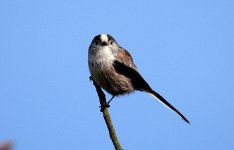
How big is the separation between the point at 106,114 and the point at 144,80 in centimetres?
306

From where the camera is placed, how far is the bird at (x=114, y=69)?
18.5 feet

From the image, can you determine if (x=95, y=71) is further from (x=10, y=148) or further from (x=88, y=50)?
(x=10, y=148)

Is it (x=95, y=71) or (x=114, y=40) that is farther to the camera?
(x=114, y=40)

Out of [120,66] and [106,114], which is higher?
[120,66]

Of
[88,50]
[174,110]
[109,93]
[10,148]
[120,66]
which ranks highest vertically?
[88,50]

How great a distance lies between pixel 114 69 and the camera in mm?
5836

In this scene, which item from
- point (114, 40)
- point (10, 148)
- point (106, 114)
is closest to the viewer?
point (10, 148)

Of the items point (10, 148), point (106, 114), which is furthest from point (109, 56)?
point (10, 148)

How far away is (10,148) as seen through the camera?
1019 mm

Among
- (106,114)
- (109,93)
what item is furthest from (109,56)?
(106,114)

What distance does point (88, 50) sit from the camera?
605 centimetres

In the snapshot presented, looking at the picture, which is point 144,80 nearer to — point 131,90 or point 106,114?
point 131,90

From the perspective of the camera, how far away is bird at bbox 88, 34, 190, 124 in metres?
5.64

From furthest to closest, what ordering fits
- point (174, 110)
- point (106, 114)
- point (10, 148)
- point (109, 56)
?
point (109, 56) → point (174, 110) → point (106, 114) → point (10, 148)
